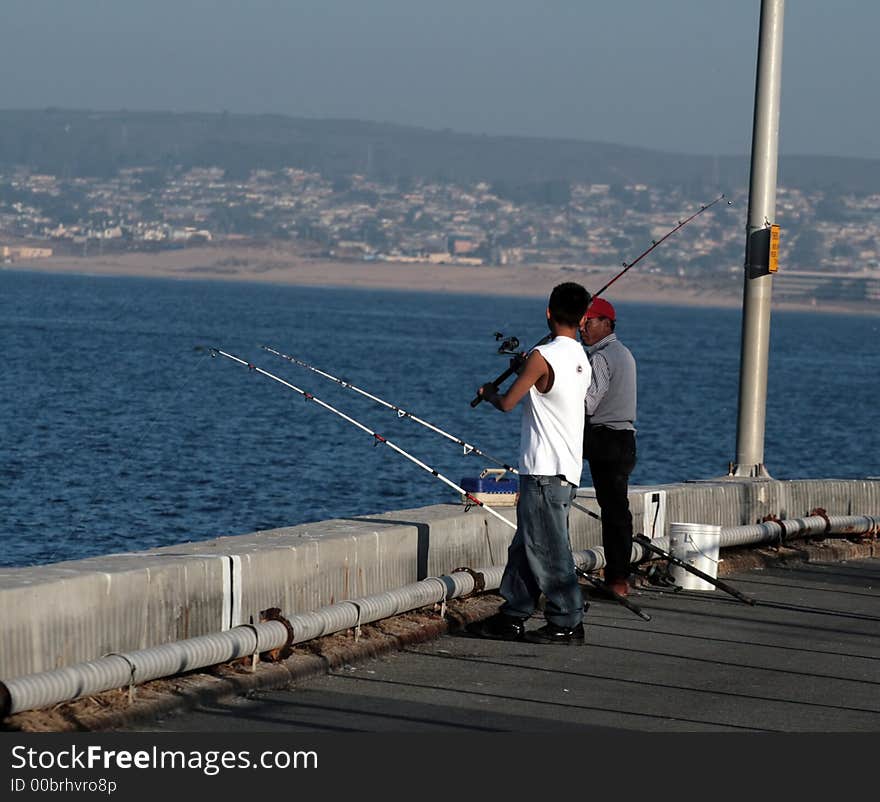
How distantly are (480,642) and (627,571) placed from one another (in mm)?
1593

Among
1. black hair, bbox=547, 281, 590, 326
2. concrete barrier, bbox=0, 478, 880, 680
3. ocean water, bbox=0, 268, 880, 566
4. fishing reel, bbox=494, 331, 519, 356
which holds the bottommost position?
ocean water, bbox=0, 268, 880, 566

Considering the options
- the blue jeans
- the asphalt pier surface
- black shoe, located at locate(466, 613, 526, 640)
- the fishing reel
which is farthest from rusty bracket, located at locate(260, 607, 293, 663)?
the fishing reel

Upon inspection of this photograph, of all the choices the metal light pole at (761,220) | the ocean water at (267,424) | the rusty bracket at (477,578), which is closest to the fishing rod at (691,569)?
the rusty bracket at (477,578)

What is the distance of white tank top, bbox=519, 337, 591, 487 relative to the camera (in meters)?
8.68

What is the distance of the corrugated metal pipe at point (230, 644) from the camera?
6.67 meters

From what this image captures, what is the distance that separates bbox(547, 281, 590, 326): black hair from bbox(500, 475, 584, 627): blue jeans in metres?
0.75

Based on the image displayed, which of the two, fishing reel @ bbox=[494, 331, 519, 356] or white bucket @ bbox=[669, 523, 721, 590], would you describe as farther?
white bucket @ bbox=[669, 523, 721, 590]

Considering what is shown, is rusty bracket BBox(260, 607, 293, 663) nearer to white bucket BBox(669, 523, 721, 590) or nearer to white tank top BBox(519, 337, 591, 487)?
white tank top BBox(519, 337, 591, 487)

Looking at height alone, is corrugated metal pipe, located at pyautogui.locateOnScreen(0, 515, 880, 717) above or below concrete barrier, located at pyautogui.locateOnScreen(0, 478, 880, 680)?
below

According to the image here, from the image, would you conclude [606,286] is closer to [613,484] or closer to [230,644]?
[613,484]

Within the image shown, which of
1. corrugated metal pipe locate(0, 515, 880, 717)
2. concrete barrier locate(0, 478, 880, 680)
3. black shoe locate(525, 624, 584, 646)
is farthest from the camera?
black shoe locate(525, 624, 584, 646)

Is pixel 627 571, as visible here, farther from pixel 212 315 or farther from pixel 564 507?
pixel 212 315

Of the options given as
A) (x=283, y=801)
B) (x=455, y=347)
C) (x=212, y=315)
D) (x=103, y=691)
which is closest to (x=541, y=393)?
(x=103, y=691)

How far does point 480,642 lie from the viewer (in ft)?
29.1
